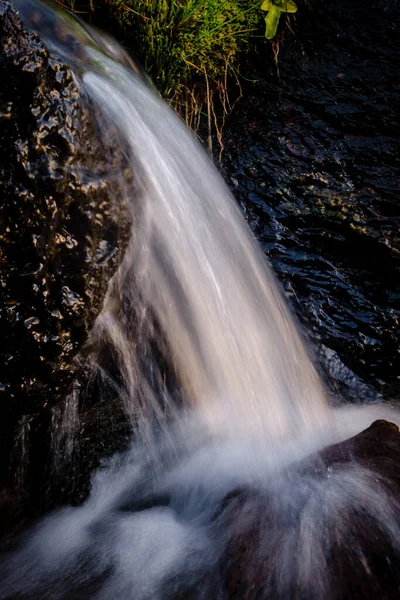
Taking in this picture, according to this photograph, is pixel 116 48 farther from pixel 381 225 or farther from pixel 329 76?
pixel 381 225

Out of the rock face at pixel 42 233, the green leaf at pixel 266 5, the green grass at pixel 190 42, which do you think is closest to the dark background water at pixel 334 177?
the green grass at pixel 190 42


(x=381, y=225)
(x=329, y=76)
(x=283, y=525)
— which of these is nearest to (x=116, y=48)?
(x=329, y=76)

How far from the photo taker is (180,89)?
3123 millimetres

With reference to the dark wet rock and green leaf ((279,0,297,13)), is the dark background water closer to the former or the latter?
green leaf ((279,0,297,13))

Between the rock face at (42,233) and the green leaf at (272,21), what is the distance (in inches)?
82.0

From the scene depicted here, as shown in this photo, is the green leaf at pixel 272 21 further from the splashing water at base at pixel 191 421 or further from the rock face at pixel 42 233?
the rock face at pixel 42 233

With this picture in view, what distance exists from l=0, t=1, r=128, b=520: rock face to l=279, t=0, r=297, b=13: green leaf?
2.21 metres

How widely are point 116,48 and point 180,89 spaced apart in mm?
573

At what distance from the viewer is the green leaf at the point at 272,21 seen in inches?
126

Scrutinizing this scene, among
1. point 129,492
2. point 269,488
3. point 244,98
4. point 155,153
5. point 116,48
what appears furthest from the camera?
point 244,98

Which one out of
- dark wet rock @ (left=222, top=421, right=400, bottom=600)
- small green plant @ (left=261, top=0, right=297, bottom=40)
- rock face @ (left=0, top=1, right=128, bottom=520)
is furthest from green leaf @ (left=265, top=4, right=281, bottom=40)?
dark wet rock @ (left=222, top=421, right=400, bottom=600)

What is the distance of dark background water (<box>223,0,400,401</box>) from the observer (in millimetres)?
2609

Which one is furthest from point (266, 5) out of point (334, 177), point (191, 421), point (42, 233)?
point (191, 421)

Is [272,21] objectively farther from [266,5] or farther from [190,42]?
[190,42]
